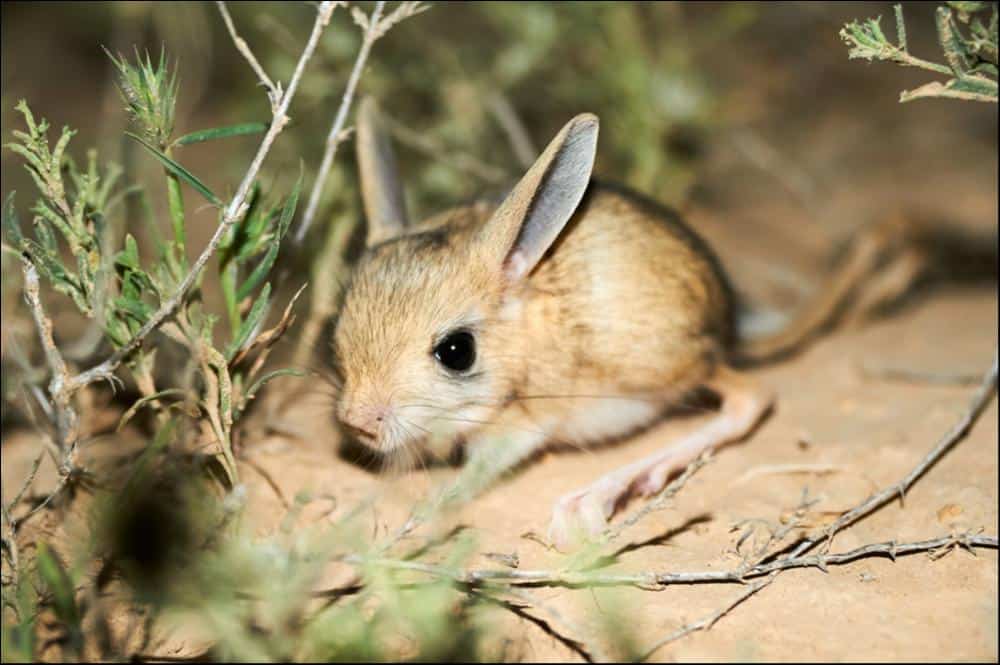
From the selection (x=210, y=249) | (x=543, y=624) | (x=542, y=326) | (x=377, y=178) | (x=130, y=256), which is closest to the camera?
(x=543, y=624)

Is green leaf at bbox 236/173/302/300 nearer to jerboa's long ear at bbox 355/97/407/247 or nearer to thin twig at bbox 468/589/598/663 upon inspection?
jerboa's long ear at bbox 355/97/407/247

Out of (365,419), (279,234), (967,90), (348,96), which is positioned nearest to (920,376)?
(967,90)

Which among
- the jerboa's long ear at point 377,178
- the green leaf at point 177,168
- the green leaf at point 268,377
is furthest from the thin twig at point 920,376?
the green leaf at point 177,168

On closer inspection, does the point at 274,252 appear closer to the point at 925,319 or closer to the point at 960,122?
the point at 925,319

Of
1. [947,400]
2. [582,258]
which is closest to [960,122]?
[947,400]

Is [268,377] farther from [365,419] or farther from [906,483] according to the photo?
[906,483]
